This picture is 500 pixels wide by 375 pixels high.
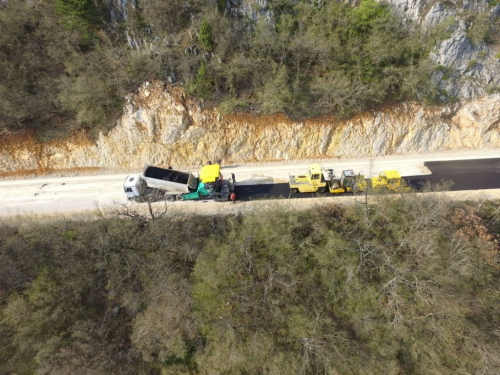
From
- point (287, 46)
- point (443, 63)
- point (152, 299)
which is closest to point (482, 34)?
point (443, 63)

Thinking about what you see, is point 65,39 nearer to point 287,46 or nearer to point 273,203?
point 287,46

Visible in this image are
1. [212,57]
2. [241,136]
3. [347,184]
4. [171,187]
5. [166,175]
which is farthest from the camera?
[241,136]

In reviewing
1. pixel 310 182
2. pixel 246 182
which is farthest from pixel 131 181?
pixel 310 182

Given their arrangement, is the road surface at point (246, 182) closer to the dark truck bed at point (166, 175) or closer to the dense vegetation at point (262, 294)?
the dense vegetation at point (262, 294)

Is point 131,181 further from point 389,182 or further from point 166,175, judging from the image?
point 389,182

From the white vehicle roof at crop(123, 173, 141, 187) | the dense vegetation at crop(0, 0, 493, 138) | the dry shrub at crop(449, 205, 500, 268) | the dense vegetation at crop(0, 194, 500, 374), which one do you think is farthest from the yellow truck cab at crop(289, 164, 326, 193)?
the white vehicle roof at crop(123, 173, 141, 187)

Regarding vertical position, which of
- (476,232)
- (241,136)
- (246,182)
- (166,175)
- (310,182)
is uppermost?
(241,136)
